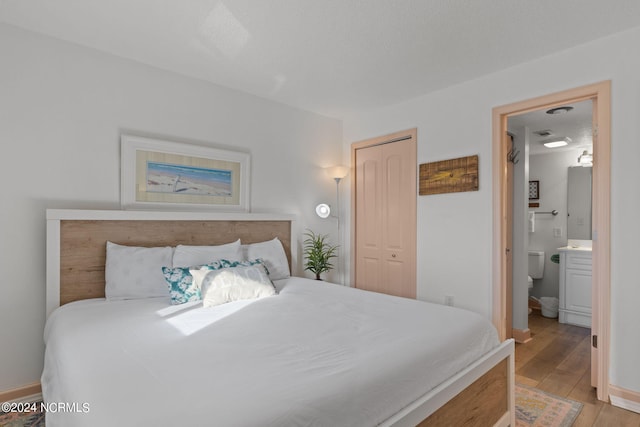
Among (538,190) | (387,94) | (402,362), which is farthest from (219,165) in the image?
(538,190)

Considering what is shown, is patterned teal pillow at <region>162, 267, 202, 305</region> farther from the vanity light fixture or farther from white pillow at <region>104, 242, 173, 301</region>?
the vanity light fixture

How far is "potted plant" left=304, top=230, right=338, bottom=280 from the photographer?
12.2 ft

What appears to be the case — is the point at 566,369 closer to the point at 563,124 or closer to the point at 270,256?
the point at 563,124

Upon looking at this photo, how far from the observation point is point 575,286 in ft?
13.5

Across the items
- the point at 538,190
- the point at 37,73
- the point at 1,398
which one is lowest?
the point at 1,398

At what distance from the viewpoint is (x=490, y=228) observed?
9.76 ft

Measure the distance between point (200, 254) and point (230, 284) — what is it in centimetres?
53

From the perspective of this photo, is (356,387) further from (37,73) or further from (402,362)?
(37,73)

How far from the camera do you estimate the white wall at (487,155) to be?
226 centimetres

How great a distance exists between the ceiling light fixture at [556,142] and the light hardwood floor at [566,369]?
89.8 inches


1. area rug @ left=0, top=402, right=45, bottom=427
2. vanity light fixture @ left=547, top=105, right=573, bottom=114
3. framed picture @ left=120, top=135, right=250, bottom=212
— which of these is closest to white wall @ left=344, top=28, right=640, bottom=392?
vanity light fixture @ left=547, top=105, right=573, bottom=114

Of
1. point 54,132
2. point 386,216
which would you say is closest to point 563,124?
point 386,216

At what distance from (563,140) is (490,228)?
7.86 ft
